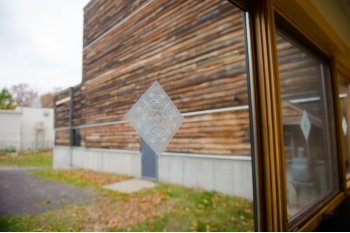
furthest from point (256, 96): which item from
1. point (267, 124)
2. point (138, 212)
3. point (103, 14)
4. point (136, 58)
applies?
point (138, 212)

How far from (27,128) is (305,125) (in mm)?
1572

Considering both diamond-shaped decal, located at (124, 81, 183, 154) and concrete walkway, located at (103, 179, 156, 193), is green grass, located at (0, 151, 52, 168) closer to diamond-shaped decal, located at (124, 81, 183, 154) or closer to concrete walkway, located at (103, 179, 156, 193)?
diamond-shaped decal, located at (124, 81, 183, 154)

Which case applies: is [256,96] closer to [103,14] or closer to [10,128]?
[103,14]

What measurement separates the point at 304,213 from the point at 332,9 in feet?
4.55

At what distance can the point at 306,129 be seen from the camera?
1.53m

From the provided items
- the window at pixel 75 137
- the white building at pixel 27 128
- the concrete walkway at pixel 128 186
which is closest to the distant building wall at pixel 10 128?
the white building at pixel 27 128

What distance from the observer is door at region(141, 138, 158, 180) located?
2.96 ft

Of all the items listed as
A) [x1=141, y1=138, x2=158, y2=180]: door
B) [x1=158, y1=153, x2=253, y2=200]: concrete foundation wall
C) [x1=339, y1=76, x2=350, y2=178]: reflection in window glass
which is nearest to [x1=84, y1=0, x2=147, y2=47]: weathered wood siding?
[x1=141, y1=138, x2=158, y2=180]: door

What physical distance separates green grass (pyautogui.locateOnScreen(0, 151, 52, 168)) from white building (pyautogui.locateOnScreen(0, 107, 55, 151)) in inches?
0.7

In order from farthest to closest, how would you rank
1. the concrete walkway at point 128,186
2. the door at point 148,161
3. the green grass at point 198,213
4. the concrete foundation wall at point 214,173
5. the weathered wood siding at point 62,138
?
the concrete foundation wall at point 214,173, the green grass at point 198,213, the concrete walkway at point 128,186, the door at point 148,161, the weathered wood siding at point 62,138

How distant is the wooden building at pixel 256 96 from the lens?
33.0 inches

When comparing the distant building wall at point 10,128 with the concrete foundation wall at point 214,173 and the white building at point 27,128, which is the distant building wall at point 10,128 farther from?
the concrete foundation wall at point 214,173

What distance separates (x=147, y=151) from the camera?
953mm

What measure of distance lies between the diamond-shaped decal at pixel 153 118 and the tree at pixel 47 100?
29cm
